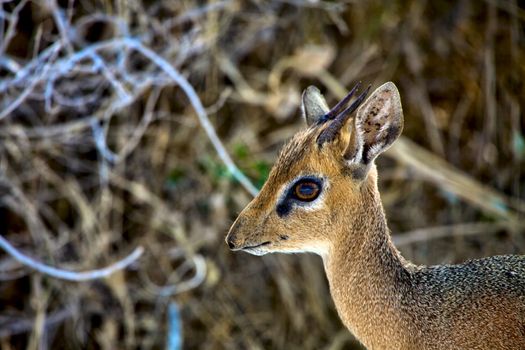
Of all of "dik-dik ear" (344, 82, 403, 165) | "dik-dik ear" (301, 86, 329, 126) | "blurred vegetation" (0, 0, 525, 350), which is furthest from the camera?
"blurred vegetation" (0, 0, 525, 350)

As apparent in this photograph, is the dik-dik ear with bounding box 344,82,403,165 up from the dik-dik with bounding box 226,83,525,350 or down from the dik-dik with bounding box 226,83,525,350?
up

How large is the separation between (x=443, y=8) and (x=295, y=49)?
1.20 meters

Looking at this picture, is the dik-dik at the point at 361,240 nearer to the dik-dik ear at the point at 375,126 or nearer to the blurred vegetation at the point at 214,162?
the dik-dik ear at the point at 375,126

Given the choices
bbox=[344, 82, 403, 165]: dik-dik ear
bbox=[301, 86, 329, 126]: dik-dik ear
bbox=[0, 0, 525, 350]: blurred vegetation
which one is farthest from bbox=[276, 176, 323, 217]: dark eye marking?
bbox=[0, 0, 525, 350]: blurred vegetation

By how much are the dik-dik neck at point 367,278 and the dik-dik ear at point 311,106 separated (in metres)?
0.42

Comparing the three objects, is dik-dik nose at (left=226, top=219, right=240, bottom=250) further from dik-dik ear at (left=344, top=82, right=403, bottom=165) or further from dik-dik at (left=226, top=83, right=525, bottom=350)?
dik-dik ear at (left=344, top=82, right=403, bottom=165)

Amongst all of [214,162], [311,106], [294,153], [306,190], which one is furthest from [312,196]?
[214,162]

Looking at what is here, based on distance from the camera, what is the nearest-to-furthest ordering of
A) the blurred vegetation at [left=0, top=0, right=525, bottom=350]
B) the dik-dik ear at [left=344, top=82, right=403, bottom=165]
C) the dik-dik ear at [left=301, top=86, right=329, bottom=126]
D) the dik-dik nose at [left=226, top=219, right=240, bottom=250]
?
the dik-dik ear at [left=344, top=82, right=403, bottom=165] < the dik-dik nose at [left=226, top=219, right=240, bottom=250] < the dik-dik ear at [left=301, top=86, right=329, bottom=126] < the blurred vegetation at [left=0, top=0, right=525, bottom=350]

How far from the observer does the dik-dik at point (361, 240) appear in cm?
306

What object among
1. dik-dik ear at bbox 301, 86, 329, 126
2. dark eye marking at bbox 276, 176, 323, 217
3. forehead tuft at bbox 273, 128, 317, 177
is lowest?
dark eye marking at bbox 276, 176, 323, 217

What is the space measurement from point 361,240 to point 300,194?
10.7 inches

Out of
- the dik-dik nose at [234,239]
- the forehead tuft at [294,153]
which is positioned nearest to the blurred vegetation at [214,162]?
the forehead tuft at [294,153]

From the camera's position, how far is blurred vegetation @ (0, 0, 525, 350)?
5.34 meters

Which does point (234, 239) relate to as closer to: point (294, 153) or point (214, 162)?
point (294, 153)
